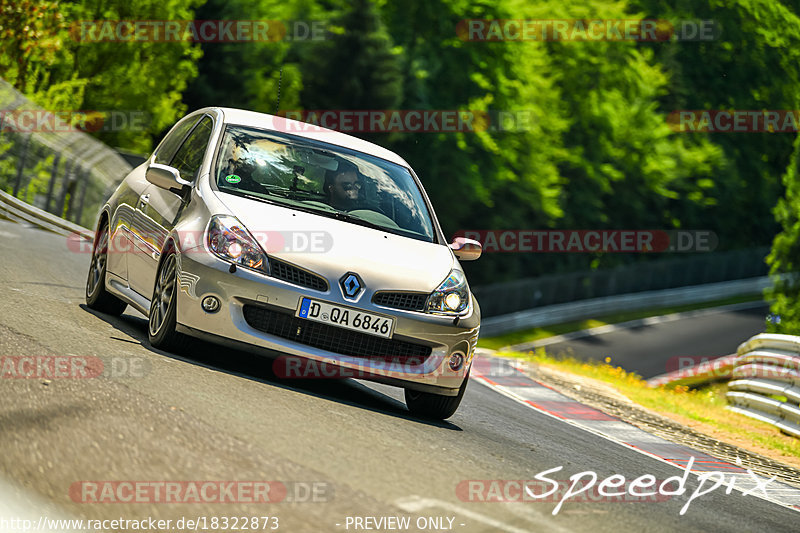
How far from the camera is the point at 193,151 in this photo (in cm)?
845

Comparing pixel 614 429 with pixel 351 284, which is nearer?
pixel 351 284

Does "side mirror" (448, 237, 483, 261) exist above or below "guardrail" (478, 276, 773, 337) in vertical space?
above

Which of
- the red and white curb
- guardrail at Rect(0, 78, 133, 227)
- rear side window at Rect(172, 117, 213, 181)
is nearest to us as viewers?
rear side window at Rect(172, 117, 213, 181)

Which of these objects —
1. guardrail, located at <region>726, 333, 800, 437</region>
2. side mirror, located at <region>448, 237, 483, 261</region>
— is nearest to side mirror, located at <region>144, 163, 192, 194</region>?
side mirror, located at <region>448, 237, 483, 261</region>

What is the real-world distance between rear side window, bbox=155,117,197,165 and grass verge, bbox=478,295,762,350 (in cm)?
2676

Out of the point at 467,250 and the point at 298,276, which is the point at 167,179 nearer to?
the point at 298,276

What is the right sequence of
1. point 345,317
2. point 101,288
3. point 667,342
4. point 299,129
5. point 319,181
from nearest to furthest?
point 345,317 < point 319,181 < point 299,129 < point 101,288 < point 667,342

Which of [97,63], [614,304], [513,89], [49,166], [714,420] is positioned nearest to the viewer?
[714,420]

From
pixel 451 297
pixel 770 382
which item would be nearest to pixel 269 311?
pixel 451 297

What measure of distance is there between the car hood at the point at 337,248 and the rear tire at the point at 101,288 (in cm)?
204

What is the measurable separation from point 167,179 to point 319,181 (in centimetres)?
110

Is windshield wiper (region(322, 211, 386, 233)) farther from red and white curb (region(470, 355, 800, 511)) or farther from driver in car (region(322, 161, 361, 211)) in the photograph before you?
red and white curb (region(470, 355, 800, 511))

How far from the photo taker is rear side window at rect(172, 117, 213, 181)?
8.15 meters

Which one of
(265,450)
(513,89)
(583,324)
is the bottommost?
(583,324)
